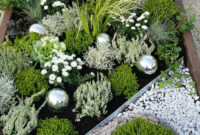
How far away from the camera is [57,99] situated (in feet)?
11.4

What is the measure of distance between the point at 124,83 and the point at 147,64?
467mm

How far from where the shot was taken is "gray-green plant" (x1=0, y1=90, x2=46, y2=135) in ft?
10.3

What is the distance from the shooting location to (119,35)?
14.3 feet

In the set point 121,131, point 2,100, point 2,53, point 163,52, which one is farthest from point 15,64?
point 163,52

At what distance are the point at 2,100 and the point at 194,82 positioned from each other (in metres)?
2.63

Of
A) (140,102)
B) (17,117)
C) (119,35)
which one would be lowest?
(140,102)

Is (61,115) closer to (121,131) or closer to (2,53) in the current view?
(121,131)

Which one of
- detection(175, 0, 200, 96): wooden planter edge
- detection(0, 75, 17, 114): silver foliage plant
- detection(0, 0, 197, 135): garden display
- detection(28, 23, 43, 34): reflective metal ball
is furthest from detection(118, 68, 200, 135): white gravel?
detection(28, 23, 43, 34): reflective metal ball

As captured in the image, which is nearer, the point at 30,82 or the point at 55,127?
the point at 55,127

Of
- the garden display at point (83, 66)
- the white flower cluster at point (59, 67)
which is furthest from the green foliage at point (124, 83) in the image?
the white flower cluster at point (59, 67)

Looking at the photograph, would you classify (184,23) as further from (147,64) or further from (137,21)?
(147,64)

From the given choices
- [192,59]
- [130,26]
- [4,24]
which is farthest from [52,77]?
[192,59]

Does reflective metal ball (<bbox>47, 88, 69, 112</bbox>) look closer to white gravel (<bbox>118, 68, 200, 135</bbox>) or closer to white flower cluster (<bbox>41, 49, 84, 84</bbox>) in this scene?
white flower cluster (<bbox>41, 49, 84, 84</bbox>)

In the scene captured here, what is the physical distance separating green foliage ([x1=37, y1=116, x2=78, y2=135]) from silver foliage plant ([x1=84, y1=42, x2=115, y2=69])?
3.61ft
